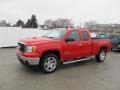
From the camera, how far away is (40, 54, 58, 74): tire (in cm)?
618

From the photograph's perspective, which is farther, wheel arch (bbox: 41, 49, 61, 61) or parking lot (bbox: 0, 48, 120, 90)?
wheel arch (bbox: 41, 49, 61, 61)

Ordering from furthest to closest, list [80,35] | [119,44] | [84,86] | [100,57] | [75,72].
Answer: [119,44]
[100,57]
[80,35]
[75,72]
[84,86]

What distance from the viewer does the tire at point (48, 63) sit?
6.18 m

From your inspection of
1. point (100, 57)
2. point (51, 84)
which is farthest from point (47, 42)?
point (100, 57)

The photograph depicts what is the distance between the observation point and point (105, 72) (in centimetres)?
684

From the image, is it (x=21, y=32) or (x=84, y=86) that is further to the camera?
(x=21, y=32)

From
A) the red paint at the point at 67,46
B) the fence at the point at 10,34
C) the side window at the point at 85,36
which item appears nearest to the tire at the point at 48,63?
the red paint at the point at 67,46

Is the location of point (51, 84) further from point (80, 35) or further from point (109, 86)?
point (80, 35)

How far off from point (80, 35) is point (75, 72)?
1.78 m

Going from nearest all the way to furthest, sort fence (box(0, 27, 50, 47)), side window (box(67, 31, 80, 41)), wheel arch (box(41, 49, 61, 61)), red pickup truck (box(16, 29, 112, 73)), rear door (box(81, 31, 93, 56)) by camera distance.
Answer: red pickup truck (box(16, 29, 112, 73)) < wheel arch (box(41, 49, 61, 61)) < side window (box(67, 31, 80, 41)) < rear door (box(81, 31, 93, 56)) < fence (box(0, 27, 50, 47))

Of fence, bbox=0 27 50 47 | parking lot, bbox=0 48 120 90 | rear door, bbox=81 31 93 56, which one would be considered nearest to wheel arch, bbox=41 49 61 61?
parking lot, bbox=0 48 120 90

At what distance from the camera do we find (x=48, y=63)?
634 cm

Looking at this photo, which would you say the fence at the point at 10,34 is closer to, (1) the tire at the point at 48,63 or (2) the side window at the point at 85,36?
(2) the side window at the point at 85,36

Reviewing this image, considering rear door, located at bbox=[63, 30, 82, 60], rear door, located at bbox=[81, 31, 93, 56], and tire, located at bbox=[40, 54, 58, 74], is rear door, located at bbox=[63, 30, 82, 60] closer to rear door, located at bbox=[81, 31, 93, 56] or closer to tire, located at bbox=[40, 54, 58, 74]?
rear door, located at bbox=[81, 31, 93, 56]
